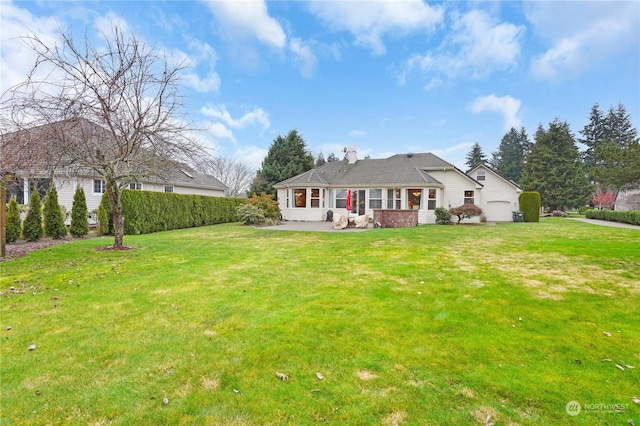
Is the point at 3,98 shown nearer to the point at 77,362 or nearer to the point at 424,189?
the point at 77,362

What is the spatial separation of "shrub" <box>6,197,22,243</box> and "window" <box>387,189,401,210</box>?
19.0m

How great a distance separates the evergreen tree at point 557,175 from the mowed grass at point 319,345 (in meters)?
35.5

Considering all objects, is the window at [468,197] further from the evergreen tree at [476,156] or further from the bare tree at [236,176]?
the evergreen tree at [476,156]

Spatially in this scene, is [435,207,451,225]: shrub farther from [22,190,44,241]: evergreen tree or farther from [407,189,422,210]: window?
[22,190,44,241]: evergreen tree

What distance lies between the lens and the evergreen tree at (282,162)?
28.6m

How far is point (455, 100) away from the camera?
19812 mm

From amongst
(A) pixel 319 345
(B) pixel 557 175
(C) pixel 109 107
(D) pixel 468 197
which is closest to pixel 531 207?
(D) pixel 468 197

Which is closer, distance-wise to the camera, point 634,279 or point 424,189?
point 634,279

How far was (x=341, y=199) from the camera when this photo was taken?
22234mm

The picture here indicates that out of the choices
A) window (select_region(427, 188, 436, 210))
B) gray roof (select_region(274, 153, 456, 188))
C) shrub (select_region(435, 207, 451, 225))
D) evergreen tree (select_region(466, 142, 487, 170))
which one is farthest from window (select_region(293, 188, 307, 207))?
evergreen tree (select_region(466, 142, 487, 170))

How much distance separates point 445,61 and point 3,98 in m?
18.1

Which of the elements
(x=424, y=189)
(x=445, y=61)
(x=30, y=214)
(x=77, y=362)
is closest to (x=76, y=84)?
(x=30, y=214)

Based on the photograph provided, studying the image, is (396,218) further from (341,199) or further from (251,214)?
(251,214)

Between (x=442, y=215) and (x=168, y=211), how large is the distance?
16624 mm
